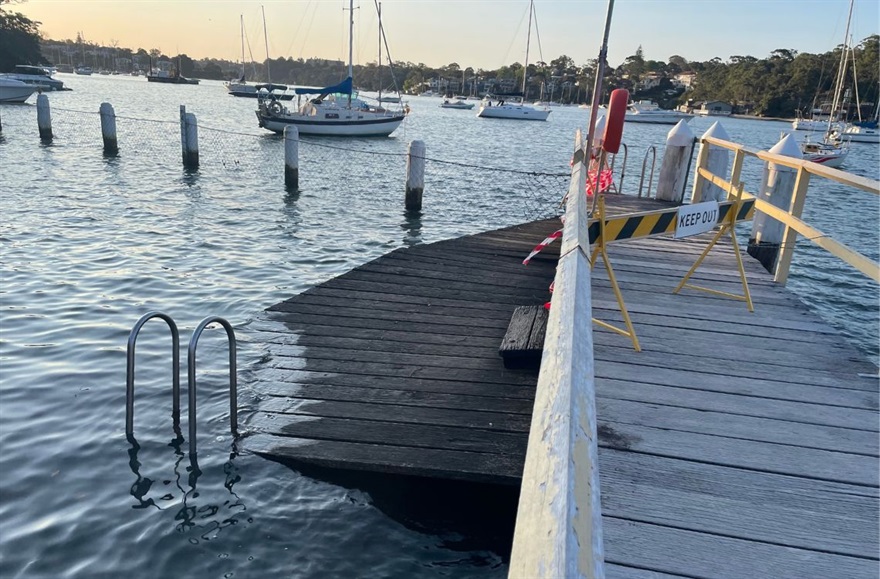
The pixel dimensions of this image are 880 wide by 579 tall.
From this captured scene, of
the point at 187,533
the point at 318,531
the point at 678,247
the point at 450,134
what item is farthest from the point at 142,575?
the point at 450,134

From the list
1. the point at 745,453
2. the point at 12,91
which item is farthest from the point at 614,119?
the point at 12,91

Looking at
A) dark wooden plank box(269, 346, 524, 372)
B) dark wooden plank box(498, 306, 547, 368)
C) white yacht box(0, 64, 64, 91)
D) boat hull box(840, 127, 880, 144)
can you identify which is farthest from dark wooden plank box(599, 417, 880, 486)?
boat hull box(840, 127, 880, 144)

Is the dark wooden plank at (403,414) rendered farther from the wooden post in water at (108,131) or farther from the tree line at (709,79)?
the tree line at (709,79)

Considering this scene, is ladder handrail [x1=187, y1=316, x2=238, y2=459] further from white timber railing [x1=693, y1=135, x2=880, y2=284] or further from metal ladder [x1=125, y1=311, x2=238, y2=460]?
white timber railing [x1=693, y1=135, x2=880, y2=284]

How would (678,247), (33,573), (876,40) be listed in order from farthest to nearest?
(876,40) → (678,247) → (33,573)

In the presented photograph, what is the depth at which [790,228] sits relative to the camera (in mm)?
7066

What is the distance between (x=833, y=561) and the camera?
287 cm

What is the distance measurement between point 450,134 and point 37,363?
55.5 metres

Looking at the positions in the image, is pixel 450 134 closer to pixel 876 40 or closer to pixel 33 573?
pixel 33 573

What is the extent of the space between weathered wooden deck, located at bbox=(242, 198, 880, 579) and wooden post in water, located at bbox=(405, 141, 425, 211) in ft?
23.6

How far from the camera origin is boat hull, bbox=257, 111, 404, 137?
36.2 meters

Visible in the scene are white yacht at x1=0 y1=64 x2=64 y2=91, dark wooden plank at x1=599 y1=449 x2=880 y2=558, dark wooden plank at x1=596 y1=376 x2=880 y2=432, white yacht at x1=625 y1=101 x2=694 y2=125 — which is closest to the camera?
dark wooden plank at x1=599 y1=449 x2=880 y2=558

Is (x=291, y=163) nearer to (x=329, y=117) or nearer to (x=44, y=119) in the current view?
(x=44, y=119)

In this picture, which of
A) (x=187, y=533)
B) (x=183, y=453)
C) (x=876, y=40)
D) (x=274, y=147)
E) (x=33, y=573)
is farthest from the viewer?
(x=876, y=40)
